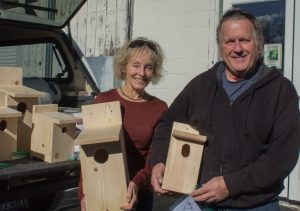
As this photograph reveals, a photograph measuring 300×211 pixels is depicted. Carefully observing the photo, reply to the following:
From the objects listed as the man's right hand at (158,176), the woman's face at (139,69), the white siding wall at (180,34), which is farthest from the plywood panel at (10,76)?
the white siding wall at (180,34)

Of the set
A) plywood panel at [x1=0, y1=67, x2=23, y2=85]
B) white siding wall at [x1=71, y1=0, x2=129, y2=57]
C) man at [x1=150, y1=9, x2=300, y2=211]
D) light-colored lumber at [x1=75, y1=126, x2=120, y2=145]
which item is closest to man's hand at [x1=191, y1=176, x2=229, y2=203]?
man at [x1=150, y1=9, x2=300, y2=211]

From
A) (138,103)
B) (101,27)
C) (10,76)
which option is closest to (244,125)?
(138,103)

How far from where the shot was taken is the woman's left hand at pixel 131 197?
8.79ft

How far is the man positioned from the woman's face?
0.50 m

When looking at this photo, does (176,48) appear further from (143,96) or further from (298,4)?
(143,96)

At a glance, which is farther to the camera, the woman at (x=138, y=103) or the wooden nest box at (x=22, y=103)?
the wooden nest box at (x=22, y=103)

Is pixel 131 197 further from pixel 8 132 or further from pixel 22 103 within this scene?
pixel 22 103

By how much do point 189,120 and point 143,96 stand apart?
52 cm

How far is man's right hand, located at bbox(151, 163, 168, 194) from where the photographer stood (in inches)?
104

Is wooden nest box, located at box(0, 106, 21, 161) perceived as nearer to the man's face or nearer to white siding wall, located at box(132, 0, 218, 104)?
the man's face

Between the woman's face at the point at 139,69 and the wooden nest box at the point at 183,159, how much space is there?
0.50m

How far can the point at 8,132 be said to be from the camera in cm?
317

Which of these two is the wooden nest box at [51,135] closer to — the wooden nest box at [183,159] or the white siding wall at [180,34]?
the wooden nest box at [183,159]

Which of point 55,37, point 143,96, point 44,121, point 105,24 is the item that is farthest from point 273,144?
point 105,24
